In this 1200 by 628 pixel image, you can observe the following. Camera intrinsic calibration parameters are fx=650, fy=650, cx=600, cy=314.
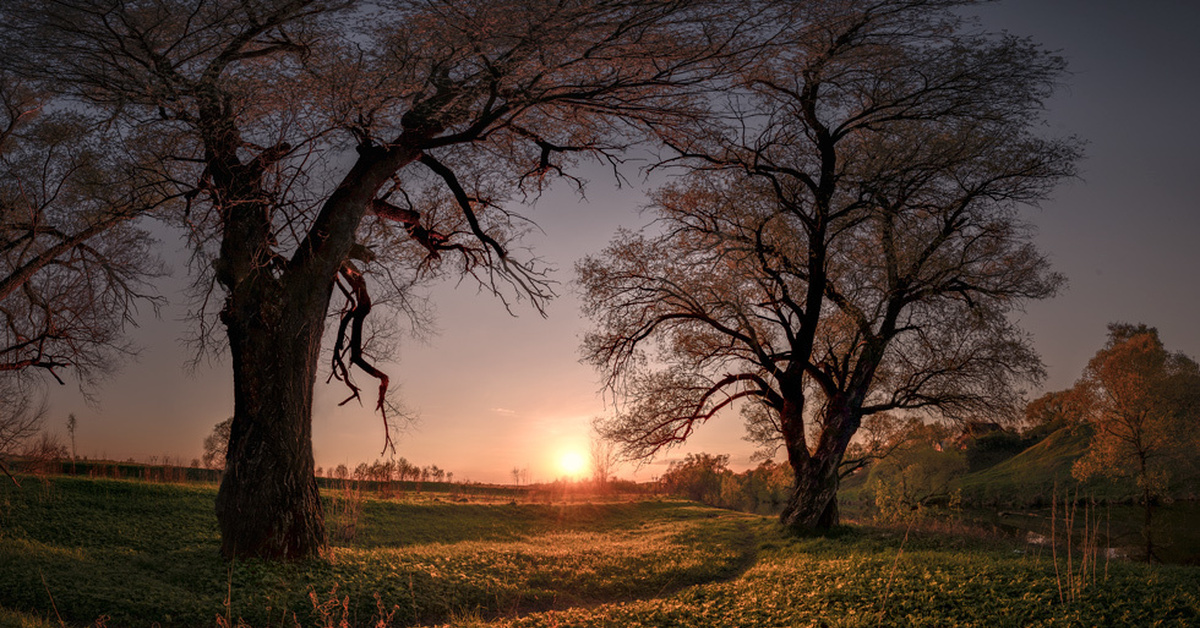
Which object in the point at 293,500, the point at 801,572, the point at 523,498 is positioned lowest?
the point at 523,498

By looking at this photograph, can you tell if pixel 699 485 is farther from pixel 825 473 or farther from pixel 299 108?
pixel 299 108

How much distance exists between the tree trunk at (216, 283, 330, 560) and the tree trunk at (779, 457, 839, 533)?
36.3ft

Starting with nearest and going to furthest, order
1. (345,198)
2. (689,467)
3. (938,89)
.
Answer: (345,198), (938,89), (689,467)

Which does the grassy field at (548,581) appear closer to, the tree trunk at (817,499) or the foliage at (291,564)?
the foliage at (291,564)

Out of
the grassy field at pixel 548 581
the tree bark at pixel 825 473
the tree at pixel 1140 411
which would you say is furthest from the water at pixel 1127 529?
the grassy field at pixel 548 581

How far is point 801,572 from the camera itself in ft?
33.8

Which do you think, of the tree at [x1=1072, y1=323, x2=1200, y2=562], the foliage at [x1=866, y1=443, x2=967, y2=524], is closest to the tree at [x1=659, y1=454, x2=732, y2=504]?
the foliage at [x1=866, y1=443, x2=967, y2=524]

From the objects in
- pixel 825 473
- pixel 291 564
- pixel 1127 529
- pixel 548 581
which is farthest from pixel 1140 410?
pixel 291 564

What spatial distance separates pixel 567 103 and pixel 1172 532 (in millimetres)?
25511

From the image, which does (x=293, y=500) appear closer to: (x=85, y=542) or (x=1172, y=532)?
(x=85, y=542)

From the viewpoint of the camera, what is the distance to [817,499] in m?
16.1

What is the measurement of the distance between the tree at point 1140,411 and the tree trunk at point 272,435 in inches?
1203

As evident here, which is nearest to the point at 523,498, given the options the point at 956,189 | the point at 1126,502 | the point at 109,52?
the point at 956,189

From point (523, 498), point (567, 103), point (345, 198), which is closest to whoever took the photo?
point (567, 103)
